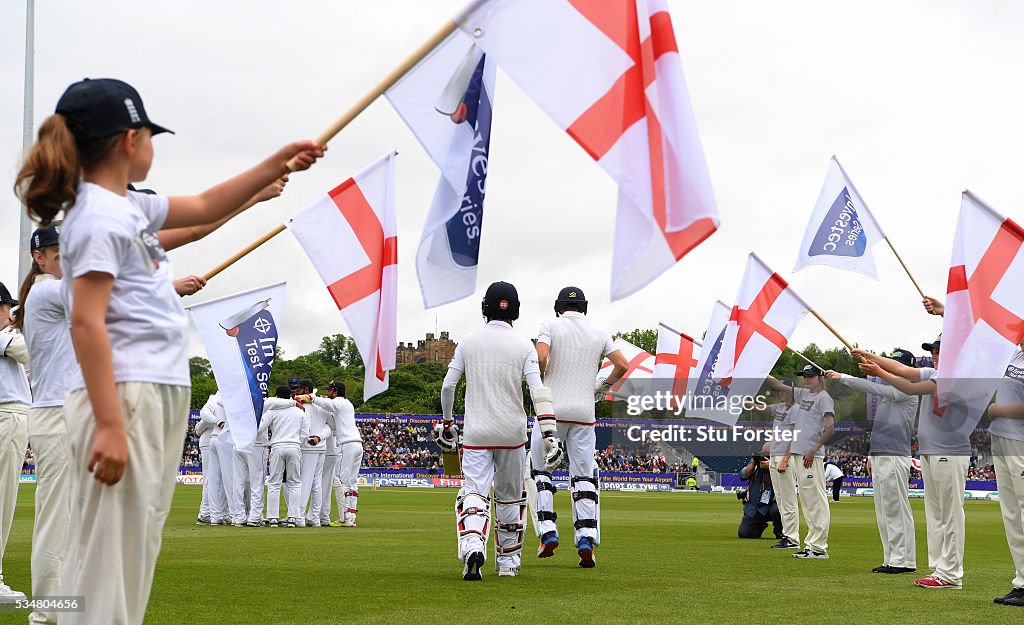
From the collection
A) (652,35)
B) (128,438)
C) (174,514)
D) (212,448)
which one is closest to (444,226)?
(652,35)

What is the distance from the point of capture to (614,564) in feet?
39.3

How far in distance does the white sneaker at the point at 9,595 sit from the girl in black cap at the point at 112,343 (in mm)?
4100

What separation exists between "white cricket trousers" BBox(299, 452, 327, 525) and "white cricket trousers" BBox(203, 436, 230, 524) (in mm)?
1612

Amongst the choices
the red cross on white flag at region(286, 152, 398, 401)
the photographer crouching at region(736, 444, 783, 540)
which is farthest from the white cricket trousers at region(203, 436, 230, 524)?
the red cross on white flag at region(286, 152, 398, 401)

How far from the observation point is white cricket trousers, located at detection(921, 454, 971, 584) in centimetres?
1012

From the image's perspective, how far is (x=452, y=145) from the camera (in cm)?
702

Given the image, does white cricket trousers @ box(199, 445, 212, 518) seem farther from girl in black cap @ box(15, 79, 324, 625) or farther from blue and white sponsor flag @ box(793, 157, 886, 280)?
girl in black cap @ box(15, 79, 324, 625)

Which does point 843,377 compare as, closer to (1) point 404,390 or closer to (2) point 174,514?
(2) point 174,514

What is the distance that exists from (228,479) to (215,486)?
263 millimetres

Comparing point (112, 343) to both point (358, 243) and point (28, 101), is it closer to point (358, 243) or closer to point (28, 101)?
point (358, 243)

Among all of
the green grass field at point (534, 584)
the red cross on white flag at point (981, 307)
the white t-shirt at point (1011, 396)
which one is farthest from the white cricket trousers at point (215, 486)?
the white t-shirt at point (1011, 396)

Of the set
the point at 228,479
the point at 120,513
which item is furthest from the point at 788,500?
the point at 120,513

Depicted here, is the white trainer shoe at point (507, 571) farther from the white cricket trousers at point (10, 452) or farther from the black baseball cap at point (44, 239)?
the black baseball cap at point (44, 239)

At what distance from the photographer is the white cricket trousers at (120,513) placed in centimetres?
401
